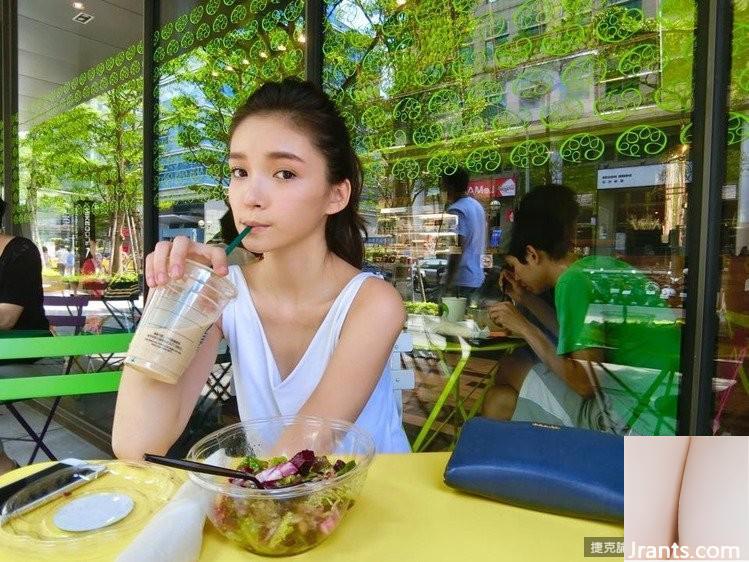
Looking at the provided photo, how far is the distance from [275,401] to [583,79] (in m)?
2.10

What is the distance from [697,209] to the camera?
1986 mm

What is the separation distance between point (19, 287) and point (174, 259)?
2.35 metres

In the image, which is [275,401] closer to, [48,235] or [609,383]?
[609,383]

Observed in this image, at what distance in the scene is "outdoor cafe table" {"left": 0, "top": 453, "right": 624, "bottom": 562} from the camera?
649 millimetres

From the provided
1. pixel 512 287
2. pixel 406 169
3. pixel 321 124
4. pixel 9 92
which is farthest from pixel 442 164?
pixel 9 92

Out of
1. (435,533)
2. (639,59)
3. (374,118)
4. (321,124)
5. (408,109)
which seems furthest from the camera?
(374,118)

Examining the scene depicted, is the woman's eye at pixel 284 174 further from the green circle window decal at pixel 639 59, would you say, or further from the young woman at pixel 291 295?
the green circle window decal at pixel 639 59

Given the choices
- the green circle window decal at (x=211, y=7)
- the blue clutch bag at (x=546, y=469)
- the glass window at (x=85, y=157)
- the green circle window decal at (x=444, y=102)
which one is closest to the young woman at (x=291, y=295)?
the blue clutch bag at (x=546, y=469)

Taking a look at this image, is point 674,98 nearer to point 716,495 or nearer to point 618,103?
point 618,103

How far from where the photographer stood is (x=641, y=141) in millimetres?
2211

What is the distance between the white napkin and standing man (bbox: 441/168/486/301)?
2439 mm

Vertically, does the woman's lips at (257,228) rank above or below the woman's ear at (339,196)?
below

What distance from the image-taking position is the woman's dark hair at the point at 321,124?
3.88 ft

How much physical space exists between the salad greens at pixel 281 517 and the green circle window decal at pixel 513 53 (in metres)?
2.48
